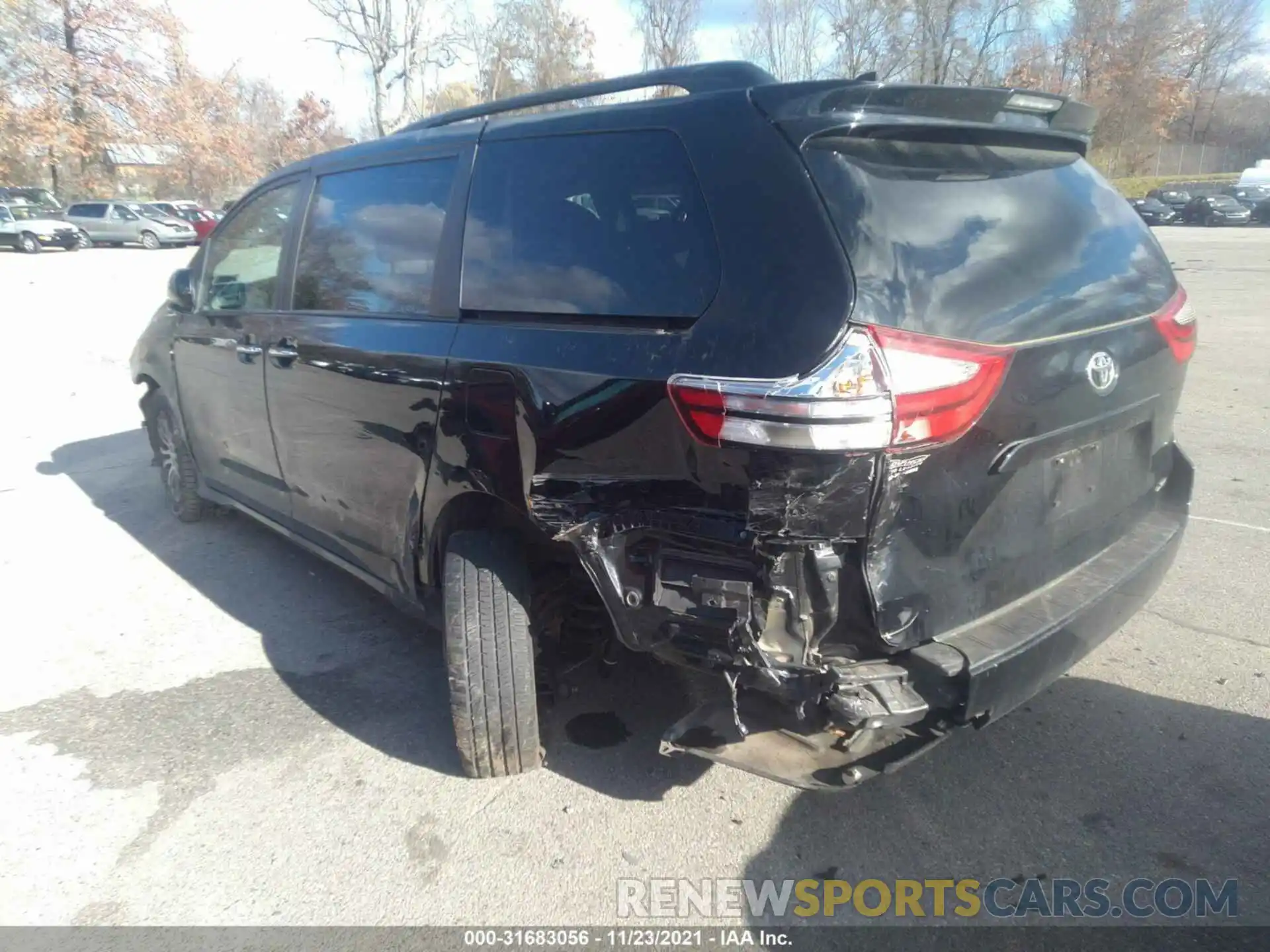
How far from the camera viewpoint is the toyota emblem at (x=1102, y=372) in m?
2.44

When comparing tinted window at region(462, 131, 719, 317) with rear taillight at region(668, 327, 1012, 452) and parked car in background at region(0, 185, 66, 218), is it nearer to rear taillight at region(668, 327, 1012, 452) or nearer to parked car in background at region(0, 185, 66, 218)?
rear taillight at region(668, 327, 1012, 452)

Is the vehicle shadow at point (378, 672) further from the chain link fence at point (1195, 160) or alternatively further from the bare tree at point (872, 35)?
the chain link fence at point (1195, 160)

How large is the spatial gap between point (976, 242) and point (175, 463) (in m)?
4.82

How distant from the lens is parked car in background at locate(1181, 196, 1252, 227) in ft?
121

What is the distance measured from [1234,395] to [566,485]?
7316 mm

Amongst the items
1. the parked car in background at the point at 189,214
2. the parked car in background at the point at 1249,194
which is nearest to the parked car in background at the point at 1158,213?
the parked car in background at the point at 1249,194

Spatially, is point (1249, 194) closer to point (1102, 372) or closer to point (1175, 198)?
point (1175, 198)

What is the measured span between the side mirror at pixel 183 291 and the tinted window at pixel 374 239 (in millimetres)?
1284

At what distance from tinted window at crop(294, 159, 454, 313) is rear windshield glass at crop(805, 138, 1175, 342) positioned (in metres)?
1.50

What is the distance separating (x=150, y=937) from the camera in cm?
247

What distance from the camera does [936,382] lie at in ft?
6.95

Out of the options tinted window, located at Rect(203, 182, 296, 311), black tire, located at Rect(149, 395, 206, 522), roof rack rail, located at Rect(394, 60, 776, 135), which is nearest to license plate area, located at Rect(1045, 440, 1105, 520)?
roof rack rail, located at Rect(394, 60, 776, 135)

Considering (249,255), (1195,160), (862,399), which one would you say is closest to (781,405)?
(862,399)

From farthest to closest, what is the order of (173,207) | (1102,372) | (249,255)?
(173,207)
(249,255)
(1102,372)
